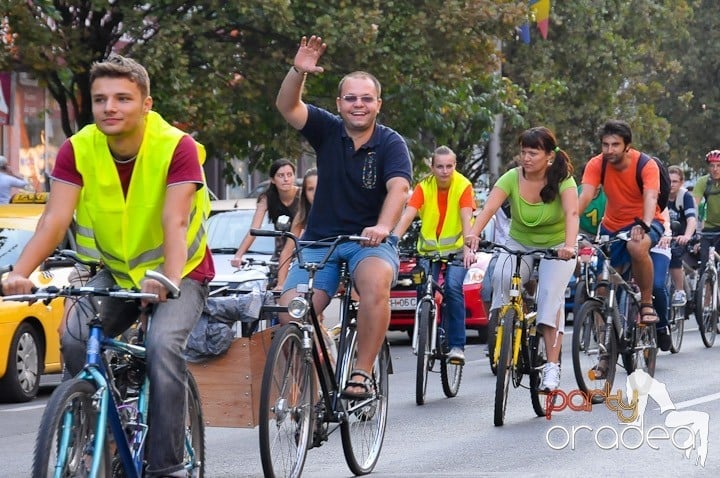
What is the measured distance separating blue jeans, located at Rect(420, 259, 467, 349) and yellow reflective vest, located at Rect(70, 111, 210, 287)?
646 centimetres

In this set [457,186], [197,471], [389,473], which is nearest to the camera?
[197,471]

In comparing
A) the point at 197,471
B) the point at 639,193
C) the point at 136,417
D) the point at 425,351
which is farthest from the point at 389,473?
the point at 639,193

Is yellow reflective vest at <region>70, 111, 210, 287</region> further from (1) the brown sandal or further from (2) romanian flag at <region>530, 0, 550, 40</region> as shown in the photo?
(2) romanian flag at <region>530, 0, 550, 40</region>

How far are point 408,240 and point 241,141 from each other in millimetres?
3430

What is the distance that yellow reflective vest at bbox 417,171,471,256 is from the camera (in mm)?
13164

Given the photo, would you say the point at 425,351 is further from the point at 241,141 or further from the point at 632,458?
the point at 241,141

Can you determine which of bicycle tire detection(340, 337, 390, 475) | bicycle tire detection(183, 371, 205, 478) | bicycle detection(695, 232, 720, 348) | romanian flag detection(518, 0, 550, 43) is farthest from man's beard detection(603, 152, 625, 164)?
romanian flag detection(518, 0, 550, 43)

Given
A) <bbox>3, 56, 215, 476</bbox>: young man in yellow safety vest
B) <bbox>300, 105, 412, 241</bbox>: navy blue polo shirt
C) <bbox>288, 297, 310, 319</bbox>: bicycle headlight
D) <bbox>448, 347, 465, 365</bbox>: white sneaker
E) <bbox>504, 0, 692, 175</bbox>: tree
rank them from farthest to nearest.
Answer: <bbox>504, 0, 692, 175</bbox>: tree < <bbox>448, 347, 465, 365</bbox>: white sneaker < <bbox>300, 105, 412, 241</bbox>: navy blue polo shirt < <bbox>288, 297, 310, 319</bbox>: bicycle headlight < <bbox>3, 56, 215, 476</bbox>: young man in yellow safety vest

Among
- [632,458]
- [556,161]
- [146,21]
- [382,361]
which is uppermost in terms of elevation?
[146,21]

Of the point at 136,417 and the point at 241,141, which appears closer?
the point at 136,417

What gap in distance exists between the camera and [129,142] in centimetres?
614

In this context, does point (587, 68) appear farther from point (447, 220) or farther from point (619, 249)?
point (619, 249)

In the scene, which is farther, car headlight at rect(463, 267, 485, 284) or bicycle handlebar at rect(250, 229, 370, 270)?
car headlight at rect(463, 267, 485, 284)

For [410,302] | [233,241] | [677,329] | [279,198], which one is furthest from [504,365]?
[410,302]
